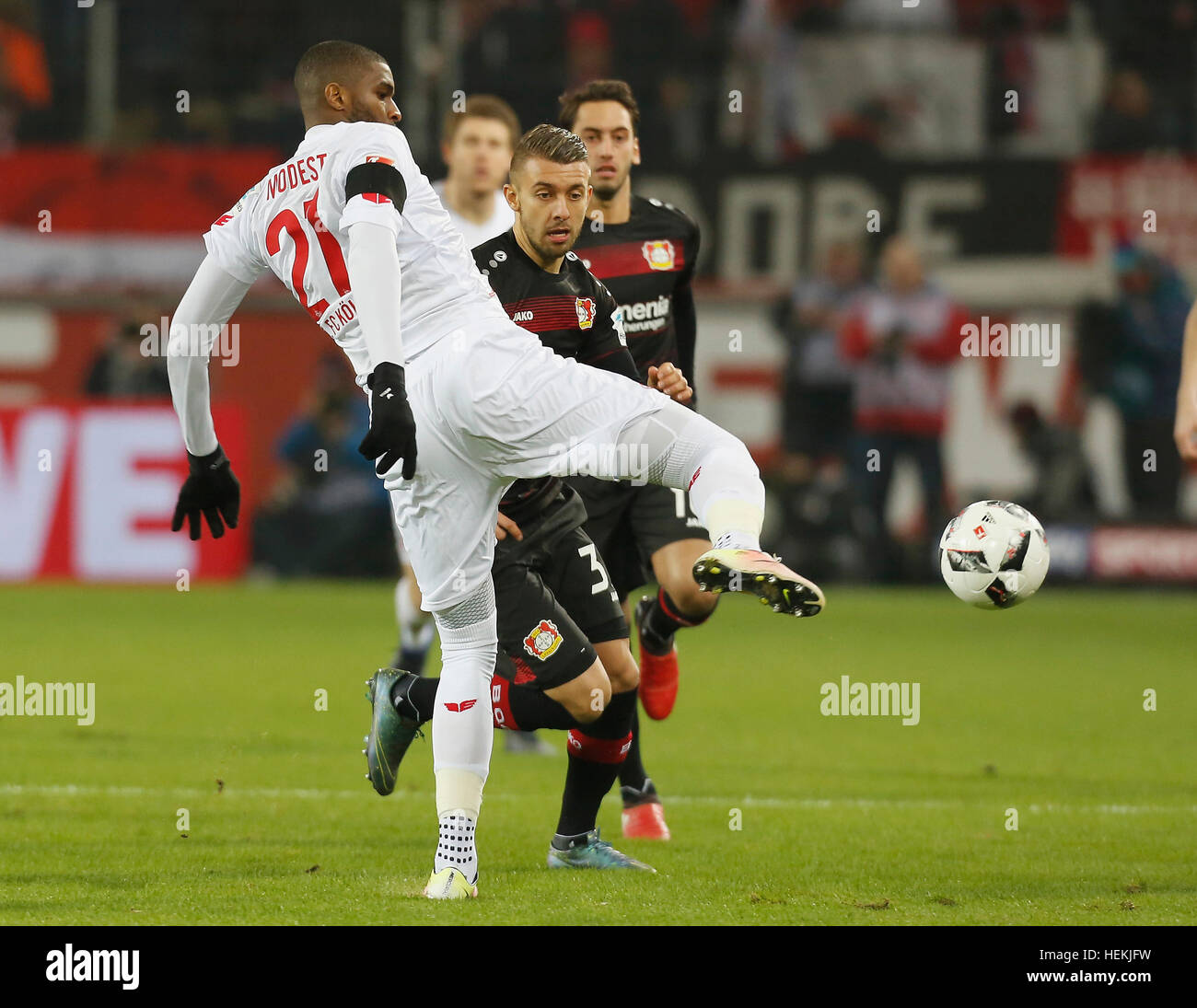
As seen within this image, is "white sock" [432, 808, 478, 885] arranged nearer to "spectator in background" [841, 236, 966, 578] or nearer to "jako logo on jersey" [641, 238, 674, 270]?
"jako logo on jersey" [641, 238, 674, 270]

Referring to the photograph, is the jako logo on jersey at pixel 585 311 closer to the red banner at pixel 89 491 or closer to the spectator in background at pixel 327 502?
the red banner at pixel 89 491

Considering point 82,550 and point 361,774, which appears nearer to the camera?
point 361,774

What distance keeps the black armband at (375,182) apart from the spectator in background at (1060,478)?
1137 centimetres

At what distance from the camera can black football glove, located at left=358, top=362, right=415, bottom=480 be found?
4586mm

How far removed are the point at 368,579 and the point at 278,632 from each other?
3540 mm

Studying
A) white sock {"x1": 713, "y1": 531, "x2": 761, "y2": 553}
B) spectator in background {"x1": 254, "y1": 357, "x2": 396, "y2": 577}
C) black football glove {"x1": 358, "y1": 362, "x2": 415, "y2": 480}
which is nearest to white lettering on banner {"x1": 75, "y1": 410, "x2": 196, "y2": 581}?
spectator in background {"x1": 254, "y1": 357, "x2": 396, "y2": 577}

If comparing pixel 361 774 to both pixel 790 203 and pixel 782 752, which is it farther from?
pixel 790 203

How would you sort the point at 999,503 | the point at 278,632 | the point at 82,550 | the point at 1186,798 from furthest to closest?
1. the point at 82,550
2. the point at 278,632
3. the point at 1186,798
4. the point at 999,503

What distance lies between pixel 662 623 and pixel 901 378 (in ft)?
27.6

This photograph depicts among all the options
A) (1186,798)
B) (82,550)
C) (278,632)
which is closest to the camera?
(1186,798)

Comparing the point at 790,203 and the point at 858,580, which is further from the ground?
the point at 790,203

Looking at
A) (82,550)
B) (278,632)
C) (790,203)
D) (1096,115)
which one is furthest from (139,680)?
(1096,115)

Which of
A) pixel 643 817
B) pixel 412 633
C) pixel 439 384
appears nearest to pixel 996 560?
pixel 643 817

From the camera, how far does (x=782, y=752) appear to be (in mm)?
8258
